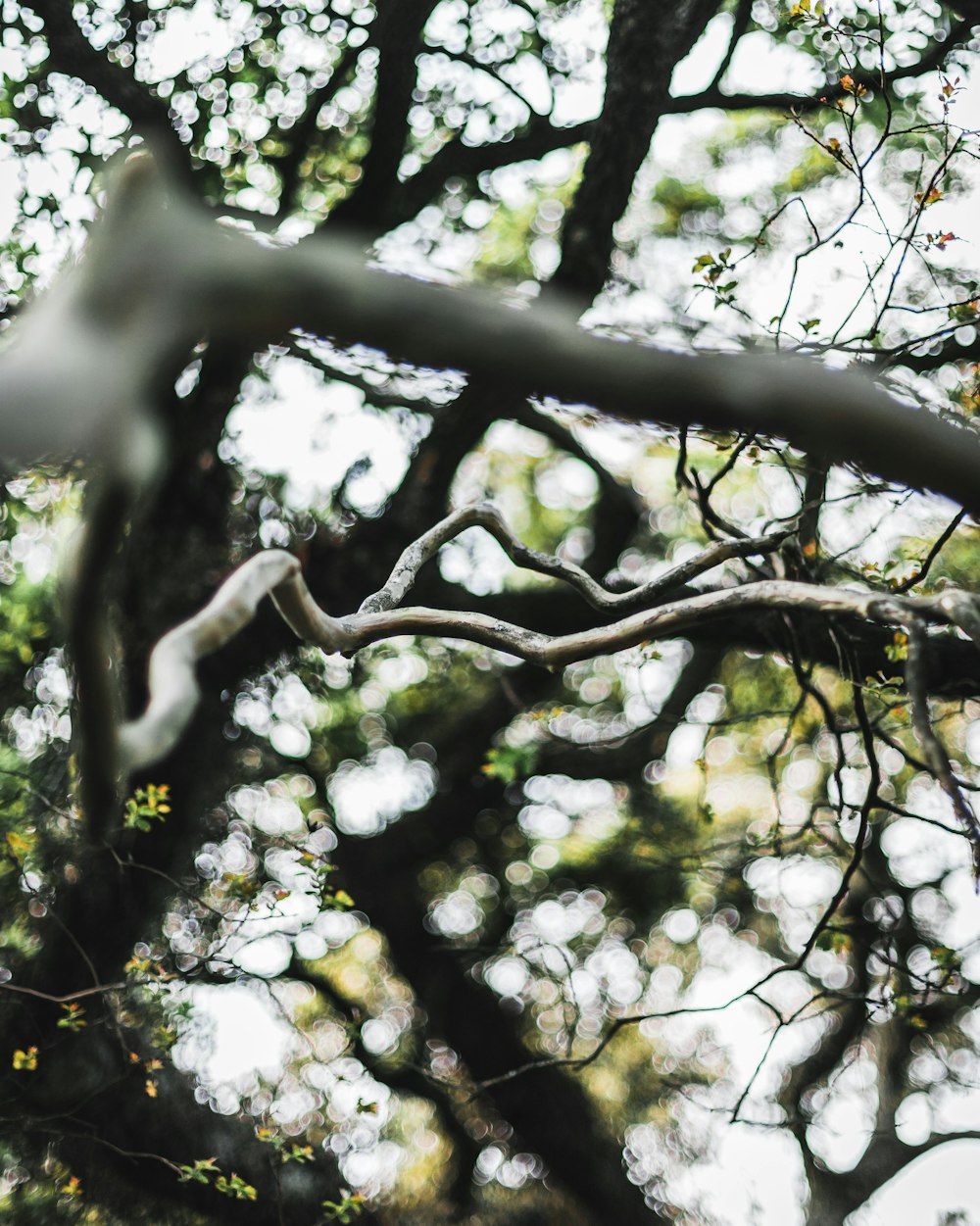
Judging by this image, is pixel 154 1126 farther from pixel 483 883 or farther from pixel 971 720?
pixel 971 720

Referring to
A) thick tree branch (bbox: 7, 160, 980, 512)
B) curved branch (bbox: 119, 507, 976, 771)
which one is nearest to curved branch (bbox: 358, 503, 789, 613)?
curved branch (bbox: 119, 507, 976, 771)

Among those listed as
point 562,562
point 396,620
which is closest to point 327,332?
point 396,620

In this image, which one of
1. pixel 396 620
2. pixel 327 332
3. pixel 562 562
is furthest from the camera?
pixel 562 562

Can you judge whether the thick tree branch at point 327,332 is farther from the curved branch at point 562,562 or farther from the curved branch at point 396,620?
the curved branch at point 562,562

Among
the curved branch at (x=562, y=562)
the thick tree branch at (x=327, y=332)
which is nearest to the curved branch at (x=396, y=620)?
the curved branch at (x=562, y=562)

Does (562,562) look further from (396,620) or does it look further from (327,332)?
(327,332)

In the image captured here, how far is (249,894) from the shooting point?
395 cm

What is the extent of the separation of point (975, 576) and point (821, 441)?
200 inches

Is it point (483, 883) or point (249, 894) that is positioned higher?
point (483, 883)

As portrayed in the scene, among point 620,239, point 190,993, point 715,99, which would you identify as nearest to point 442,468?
point 620,239

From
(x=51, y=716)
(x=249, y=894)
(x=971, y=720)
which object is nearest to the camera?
(x=249, y=894)

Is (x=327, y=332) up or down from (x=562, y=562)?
down

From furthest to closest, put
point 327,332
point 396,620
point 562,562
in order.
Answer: point 562,562, point 396,620, point 327,332

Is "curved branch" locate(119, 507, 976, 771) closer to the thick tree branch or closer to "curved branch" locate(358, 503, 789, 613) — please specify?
"curved branch" locate(358, 503, 789, 613)
